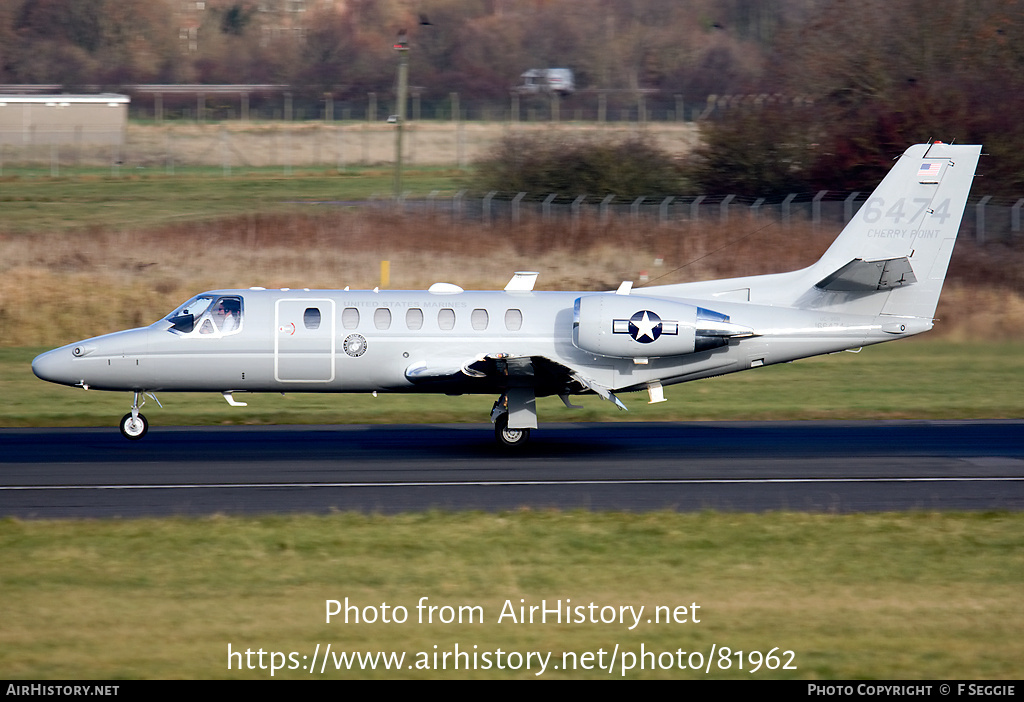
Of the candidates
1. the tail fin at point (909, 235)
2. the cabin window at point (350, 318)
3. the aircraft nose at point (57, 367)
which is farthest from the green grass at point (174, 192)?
the tail fin at point (909, 235)

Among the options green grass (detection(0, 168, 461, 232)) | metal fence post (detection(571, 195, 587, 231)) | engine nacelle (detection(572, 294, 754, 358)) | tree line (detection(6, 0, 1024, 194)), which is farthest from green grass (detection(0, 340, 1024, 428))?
green grass (detection(0, 168, 461, 232))

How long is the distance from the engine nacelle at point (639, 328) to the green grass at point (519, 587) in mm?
4969

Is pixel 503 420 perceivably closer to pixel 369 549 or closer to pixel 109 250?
pixel 369 549

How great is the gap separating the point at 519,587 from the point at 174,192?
5240 cm

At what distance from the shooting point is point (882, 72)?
51.5m

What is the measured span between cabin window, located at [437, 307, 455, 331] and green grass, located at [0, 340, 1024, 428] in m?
4.22

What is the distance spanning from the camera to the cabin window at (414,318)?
19.1 m

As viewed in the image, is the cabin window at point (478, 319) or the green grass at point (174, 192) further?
the green grass at point (174, 192)

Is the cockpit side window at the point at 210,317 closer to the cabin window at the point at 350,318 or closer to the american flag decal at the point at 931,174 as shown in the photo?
the cabin window at the point at 350,318

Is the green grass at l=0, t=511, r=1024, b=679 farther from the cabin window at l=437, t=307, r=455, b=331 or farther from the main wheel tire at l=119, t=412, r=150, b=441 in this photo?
the main wheel tire at l=119, t=412, r=150, b=441

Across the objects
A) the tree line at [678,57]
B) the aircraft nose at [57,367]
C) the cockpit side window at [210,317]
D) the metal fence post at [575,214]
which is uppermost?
the tree line at [678,57]

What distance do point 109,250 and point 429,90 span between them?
39128 mm

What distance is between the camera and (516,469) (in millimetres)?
17703

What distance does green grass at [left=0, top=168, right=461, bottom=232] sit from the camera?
52.3m
